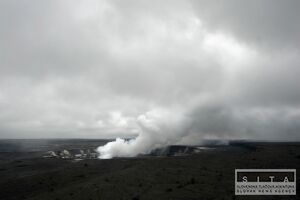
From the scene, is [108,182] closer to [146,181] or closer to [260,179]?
[146,181]

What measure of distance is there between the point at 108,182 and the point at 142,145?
3105 inches

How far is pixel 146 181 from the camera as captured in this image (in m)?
41.2

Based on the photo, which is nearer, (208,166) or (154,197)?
(154,197)

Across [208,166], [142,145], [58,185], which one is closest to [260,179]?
[208,166]

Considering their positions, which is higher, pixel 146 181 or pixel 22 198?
pixel 146 181

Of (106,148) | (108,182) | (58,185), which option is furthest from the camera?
(106,148)

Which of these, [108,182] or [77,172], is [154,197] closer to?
[108,182]

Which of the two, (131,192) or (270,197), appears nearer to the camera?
(270,197)

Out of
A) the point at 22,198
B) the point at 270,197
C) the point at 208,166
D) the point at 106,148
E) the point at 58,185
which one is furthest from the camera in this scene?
the point at 106,148

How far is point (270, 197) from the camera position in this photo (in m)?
31.0

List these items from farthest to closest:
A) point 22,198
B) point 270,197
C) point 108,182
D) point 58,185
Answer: point 58,185
point 108,182
point 22,198
point 270,197

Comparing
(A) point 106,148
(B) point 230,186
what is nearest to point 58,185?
(B) point 230,186

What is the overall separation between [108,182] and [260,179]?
2240cm

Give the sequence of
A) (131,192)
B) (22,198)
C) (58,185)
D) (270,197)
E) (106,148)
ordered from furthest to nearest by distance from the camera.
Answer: (106,148) → (58,185) → (22,198) → (131,192) → (270,197)
